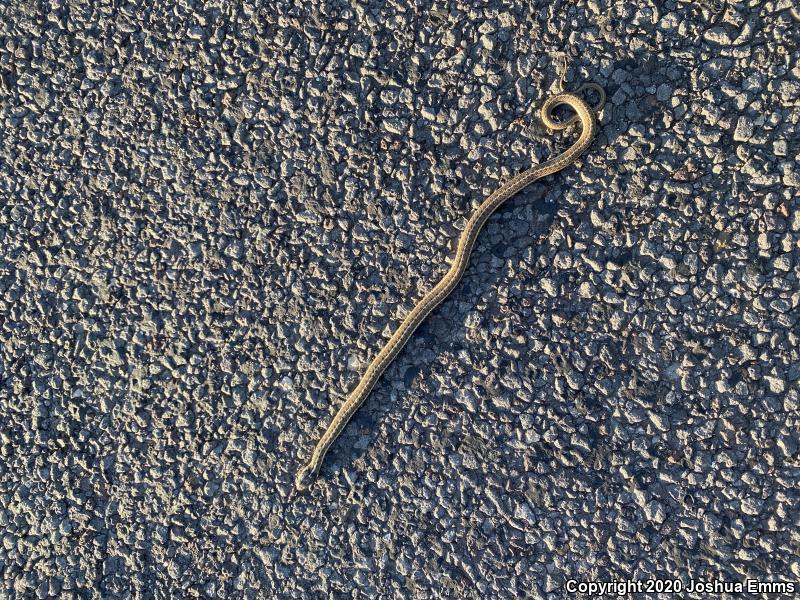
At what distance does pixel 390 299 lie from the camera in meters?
4.21

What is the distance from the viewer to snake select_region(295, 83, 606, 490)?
4.07m

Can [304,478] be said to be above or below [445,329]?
below

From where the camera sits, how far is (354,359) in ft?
13.8

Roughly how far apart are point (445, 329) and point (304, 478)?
1.45 metres

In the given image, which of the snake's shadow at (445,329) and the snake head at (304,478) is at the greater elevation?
the snake's shadow at (445,329)

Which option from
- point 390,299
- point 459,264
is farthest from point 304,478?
point 459,264

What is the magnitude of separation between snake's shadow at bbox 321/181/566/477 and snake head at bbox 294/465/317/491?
84 mm

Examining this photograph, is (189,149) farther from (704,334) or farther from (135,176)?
(704,334)

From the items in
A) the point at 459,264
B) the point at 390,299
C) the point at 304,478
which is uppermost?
the point at 459,264

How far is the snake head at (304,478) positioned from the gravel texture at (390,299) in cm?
9

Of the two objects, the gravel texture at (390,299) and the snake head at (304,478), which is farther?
the snake head at (304,478)

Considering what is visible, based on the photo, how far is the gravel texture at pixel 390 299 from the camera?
12.6ft

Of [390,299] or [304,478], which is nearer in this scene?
[304,478]

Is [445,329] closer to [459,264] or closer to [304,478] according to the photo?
[459,264]
